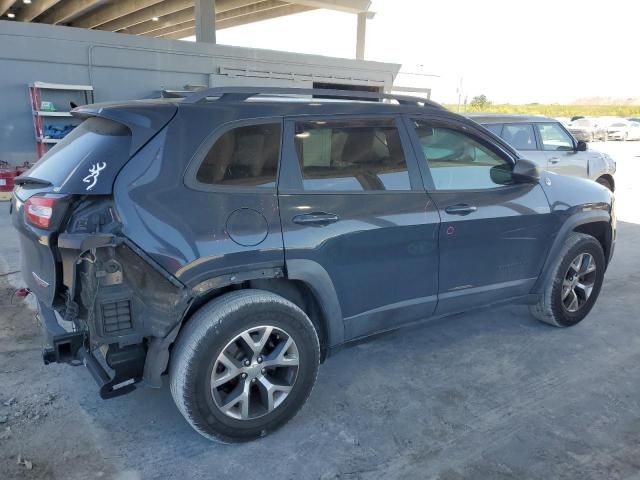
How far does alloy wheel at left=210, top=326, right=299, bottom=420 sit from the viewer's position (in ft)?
9.04

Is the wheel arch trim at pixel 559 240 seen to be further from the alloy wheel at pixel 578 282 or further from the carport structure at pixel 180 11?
the carport structure at pixel 180 11

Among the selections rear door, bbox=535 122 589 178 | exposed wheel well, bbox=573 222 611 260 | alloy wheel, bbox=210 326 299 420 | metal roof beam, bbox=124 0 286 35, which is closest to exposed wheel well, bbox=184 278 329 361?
alloy wheel, bbox=210 326 299 420

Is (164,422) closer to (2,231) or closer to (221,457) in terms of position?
(221,457)

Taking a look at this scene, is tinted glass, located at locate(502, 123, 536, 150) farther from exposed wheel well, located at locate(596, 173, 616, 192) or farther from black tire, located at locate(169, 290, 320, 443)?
black tire, located at locate(169, 290, 320, 443)

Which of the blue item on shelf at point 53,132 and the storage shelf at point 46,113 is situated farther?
the blue item on shelf at point 53,132

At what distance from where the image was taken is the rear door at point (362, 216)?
116 inches

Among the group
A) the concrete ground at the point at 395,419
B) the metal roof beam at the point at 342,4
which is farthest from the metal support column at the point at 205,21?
the concrete ground at the point at 395,419

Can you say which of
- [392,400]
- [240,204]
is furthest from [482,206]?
[240,204]

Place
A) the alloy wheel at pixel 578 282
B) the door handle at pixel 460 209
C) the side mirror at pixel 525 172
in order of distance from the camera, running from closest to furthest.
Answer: the door handle at pixel 460 209 < the side mirror at pixel 525 172 < the alloy wheel at pixel 578 282

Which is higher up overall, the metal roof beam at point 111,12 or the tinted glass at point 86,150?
the metal roof beam at point 111,12

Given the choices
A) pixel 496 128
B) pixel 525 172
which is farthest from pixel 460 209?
pixel 496 128

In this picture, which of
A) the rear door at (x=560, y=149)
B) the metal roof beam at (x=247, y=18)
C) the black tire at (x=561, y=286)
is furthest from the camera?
the metal roof beam at (x=247, y=18)

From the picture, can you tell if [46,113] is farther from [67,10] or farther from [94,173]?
[67,10]

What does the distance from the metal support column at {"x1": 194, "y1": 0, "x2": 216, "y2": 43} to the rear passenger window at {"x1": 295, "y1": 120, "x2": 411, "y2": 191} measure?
14213mm
